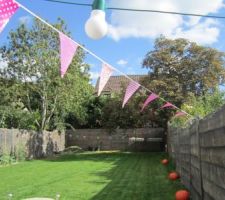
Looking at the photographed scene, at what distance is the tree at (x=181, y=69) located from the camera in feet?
80.3

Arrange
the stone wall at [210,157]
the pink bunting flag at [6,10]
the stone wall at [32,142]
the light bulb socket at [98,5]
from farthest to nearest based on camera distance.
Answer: the stone wall at [32,142], the pink bunting flag at [6,10], the stone wall at [210,157], the light bulb socket at [98,5]

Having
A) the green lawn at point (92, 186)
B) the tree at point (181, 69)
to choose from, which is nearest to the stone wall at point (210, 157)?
the green lawn at point (92, 186)

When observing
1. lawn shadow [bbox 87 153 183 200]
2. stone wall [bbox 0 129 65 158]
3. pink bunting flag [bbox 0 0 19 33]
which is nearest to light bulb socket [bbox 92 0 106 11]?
pink bunting flag [bbox 0 0 19 33]

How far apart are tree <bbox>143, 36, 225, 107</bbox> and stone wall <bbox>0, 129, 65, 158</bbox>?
22.0 ft

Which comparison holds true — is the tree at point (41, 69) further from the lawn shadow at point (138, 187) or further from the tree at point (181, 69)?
the lawn shadow at point (138, 187)

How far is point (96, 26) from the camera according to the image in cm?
429

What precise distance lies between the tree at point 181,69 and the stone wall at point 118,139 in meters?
5.96

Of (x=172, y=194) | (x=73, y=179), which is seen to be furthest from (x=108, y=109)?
(x=172, y=194)

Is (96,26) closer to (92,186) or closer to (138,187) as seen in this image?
(138,187)

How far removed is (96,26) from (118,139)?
27812 mm

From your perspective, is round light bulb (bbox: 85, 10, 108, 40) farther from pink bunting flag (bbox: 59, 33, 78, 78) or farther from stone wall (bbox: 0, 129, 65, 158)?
stone wall (bbox: 0, 129, 65, 158)

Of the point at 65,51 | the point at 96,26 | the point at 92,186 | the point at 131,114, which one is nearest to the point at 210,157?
the point at 96,26

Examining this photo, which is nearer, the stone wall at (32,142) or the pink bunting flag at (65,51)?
the pink bunting flag at (65,51)

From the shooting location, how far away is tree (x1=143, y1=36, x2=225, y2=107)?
24.5 m
